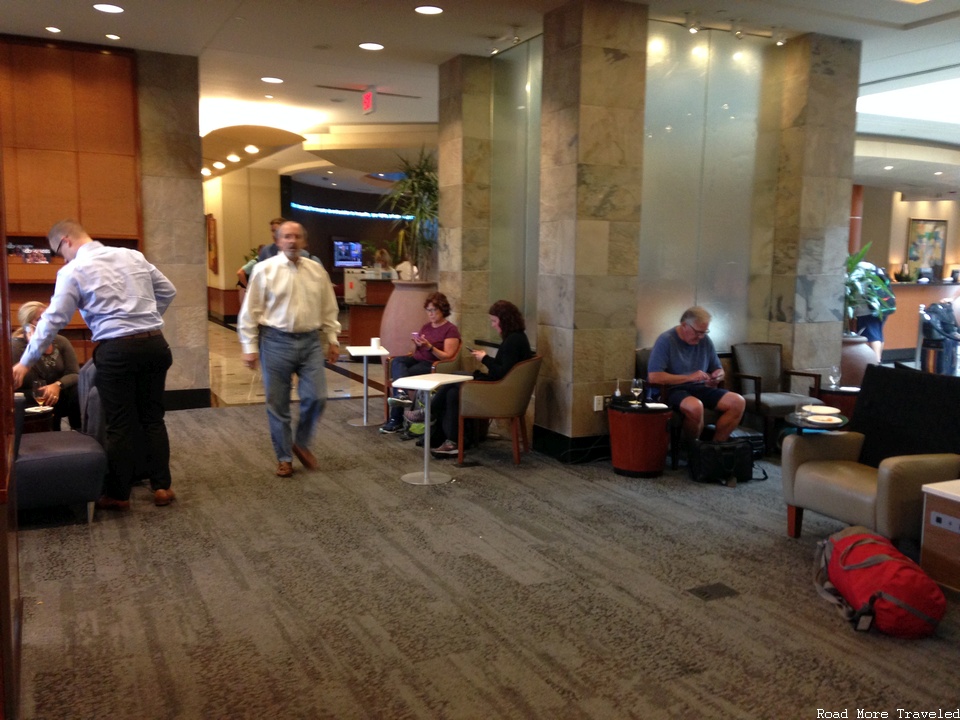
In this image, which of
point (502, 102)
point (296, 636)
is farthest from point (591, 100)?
point (296, 636)

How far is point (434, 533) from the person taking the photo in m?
4.45

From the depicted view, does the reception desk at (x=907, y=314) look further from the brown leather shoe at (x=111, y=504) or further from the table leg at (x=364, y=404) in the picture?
the brown leather shoe at (x=111, y=504)

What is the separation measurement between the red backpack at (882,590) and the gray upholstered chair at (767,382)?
272 cm

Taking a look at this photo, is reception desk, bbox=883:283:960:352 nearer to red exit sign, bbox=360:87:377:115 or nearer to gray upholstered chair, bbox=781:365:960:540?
red exit sign, bbox=360:87:377:115

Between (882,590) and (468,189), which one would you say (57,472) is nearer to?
(882,590)

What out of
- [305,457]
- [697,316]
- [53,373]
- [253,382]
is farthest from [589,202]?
[253,382]

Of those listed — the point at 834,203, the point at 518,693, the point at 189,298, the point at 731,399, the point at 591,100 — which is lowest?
the point at 518,693

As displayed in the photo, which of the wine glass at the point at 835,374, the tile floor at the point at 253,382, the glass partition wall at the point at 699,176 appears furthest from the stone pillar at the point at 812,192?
the tile floor at the point at 253,382

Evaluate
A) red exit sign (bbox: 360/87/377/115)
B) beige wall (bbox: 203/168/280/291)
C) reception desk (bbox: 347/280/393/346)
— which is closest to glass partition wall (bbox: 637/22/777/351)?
red exit sign (bbox: 360/87/377/115)

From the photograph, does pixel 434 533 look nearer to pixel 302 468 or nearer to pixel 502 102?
pixel 302 468

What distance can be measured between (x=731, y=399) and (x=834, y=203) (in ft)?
7.68

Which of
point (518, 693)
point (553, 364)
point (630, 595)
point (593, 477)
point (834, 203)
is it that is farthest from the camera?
point (834, 203)

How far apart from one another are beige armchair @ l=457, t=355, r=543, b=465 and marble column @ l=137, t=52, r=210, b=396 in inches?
129

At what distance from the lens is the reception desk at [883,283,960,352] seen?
13086mm
